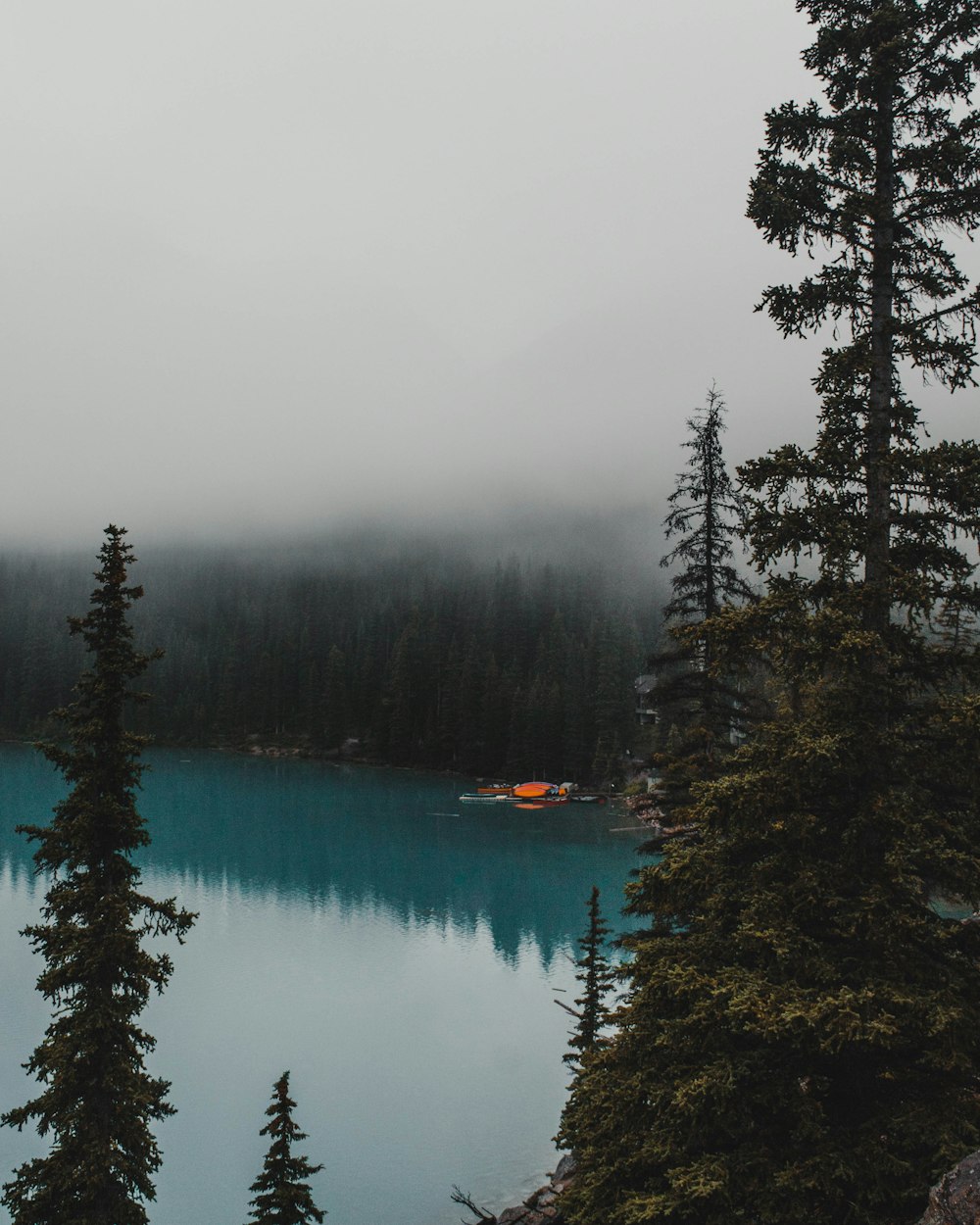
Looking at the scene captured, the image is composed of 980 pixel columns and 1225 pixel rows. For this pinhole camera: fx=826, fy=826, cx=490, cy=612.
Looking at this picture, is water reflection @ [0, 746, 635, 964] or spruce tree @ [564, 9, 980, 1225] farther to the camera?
water reflection @ [0, 746, 635, 964]

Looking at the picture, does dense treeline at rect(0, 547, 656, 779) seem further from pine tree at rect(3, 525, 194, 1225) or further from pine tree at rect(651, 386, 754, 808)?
pine tree at rect(3, 525, 194, 1225)

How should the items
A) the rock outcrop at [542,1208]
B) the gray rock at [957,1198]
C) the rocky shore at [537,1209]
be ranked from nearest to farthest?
the gray rock at [957,1198]
the rock outcrop at [542,1208]
the rocky shore at [537,1209]

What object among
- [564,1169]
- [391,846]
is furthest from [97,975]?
[391,846]

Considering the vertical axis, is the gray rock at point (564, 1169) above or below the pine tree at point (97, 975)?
below

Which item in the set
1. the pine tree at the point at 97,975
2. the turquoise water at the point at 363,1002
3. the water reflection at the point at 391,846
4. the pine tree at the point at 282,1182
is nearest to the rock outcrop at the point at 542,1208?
the turquoise water at the point at 363,1002

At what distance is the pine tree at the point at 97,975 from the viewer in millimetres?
12344

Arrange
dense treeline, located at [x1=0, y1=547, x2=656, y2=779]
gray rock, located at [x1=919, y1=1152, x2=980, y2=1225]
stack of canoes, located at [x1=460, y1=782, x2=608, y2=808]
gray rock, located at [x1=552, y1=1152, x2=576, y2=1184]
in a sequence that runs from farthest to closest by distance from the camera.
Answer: dense treeline, located at [x1=0, y1=547, x2=656, y2=779], stack of canoes, located at [x1=460, y1=782, x2=608, y2=808], gray rock, located at [x1=552, y1=1152, x2=576, y2=1184], gray rock, located at [x1=919, y1=1152, x2=980, y2=1225]

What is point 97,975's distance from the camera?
12.9m

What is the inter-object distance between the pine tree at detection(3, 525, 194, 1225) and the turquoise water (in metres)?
11.1

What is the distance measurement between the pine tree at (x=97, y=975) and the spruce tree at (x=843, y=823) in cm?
765

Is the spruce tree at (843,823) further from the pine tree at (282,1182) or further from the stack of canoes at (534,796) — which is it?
the stack of canoes at (534,796)

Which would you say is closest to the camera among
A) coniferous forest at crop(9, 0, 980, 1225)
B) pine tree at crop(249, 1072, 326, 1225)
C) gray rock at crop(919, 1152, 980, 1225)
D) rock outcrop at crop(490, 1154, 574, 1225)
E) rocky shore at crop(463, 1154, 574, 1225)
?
gray rock at crop(919, 1152, 980, 1225)

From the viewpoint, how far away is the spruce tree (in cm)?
711

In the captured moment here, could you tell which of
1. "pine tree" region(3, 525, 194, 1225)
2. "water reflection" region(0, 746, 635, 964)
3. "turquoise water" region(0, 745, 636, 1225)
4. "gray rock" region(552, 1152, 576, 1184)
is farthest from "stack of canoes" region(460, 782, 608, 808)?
"pine tree" region(3, 525, 194, 1225)
